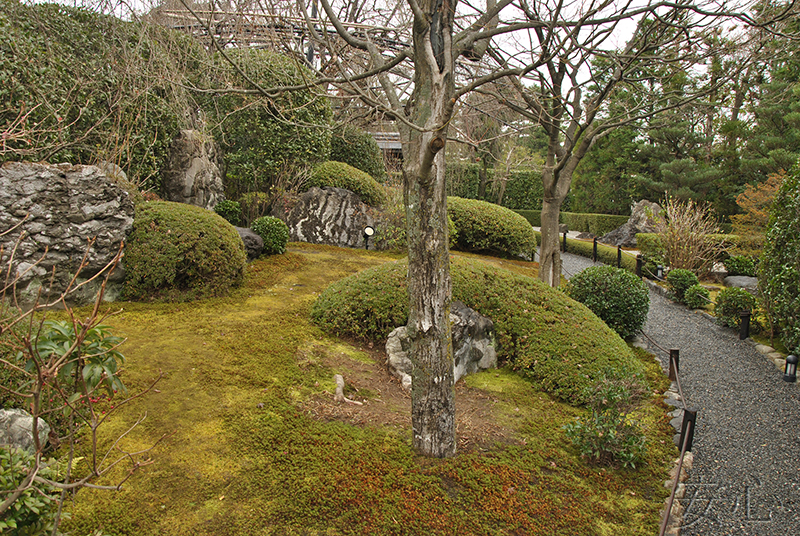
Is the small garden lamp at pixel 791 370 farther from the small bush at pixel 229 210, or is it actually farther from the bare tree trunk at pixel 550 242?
the small bush at pixel 229 210

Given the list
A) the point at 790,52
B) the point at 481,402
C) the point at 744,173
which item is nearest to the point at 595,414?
A: the point at 481,402

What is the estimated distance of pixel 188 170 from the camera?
362 inches

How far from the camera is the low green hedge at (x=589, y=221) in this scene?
2052cm

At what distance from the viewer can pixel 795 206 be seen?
21.8 feet

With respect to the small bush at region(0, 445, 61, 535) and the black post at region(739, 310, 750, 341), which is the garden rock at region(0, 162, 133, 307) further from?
the black post at region(739, 310, 750, 341)

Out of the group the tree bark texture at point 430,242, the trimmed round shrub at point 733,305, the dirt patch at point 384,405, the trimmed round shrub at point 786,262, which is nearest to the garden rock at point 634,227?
the trimmed round shrub at point 733,305

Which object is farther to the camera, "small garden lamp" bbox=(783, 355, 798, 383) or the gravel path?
"small garden lamp" bbox=(783, 355, 798, 383)

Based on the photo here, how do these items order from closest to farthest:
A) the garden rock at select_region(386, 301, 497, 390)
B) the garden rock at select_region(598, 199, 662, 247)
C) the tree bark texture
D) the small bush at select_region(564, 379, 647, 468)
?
the tree bark texture, the small bush at select_region(564, 379, 647, 468), the garden rock at select_region(386, 301, 497, 390), the garden rock at select_region(598, 199, 662, 247)

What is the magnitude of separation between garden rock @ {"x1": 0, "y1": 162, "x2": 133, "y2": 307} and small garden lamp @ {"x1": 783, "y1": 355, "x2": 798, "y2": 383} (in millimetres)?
8454

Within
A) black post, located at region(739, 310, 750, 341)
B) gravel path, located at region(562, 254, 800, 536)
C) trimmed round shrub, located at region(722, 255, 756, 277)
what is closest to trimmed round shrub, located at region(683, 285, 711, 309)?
gravel path, located at region(562, 254, 800, 536)

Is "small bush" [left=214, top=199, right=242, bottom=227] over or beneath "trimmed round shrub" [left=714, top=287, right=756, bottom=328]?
over

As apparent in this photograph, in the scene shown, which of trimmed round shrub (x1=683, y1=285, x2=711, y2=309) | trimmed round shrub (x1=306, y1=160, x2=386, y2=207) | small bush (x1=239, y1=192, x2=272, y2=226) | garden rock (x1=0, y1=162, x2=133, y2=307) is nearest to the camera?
garden rock (x1=0, y1=162, x2=133, y2=307)

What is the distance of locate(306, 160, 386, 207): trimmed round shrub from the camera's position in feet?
37.6

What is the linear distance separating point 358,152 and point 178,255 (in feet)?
29.3
